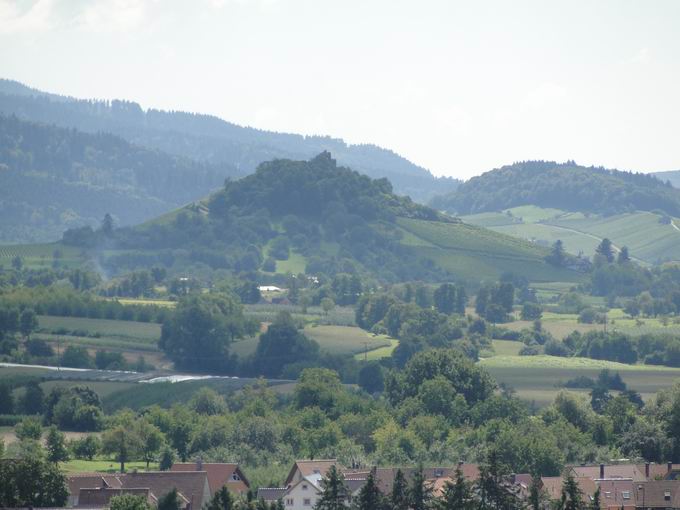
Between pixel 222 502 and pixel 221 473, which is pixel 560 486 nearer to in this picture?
pixel 221 473

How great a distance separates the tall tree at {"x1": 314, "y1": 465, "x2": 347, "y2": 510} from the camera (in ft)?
260

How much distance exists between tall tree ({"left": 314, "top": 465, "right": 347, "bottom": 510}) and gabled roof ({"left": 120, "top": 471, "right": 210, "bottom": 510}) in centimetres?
782

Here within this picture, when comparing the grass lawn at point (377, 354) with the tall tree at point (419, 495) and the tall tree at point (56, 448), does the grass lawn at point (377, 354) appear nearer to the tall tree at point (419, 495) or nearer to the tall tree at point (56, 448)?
the tall tree at point (56, 448)

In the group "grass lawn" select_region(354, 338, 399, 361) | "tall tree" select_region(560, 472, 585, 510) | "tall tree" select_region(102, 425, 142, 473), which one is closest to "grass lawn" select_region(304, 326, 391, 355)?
"grass lawn" select_region(354, 338, 399, 361)

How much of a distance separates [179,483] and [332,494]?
33.0 feet

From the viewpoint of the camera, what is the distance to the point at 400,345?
178 metres

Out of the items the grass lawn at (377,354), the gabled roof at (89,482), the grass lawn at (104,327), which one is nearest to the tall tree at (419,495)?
the gabled roof at (89,482)

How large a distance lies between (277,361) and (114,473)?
75.1 meters

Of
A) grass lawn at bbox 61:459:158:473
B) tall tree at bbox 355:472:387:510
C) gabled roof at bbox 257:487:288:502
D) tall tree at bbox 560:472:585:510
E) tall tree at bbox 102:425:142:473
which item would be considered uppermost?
tall tree at bbox 560:472:585:510

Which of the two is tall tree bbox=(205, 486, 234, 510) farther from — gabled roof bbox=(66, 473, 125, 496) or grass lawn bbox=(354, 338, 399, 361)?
grass lawn bbox=(354, 338, 399, 361)

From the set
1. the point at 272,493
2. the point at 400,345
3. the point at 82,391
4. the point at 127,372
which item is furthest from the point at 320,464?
the point at 400,345

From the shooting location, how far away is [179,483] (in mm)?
86812

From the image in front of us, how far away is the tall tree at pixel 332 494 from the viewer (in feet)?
260

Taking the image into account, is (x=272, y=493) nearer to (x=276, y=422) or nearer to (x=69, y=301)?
(x=276, y=422)
